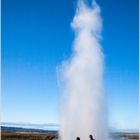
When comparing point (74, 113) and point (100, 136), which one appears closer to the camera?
point (100, 136)

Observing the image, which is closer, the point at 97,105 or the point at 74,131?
the point at 74,131

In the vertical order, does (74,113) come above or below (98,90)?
below

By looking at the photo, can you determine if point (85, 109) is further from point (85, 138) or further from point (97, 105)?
point (85, 138)

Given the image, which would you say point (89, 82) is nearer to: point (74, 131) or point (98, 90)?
point (98, 90)

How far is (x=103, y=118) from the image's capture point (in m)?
28.8

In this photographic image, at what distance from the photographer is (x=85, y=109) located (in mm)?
29078

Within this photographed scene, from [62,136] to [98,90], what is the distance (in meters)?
5.61

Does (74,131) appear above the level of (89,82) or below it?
below

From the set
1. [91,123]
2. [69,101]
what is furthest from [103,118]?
[69,101]

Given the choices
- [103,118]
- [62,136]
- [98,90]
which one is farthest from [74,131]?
[98,90]

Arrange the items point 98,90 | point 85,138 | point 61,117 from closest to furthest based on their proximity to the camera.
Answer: point 85,138 → point 61,117 → point 98,90

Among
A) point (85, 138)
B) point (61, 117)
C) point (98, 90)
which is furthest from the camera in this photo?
point (98, 90)

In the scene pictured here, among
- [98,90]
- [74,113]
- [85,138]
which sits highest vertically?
[98,90]

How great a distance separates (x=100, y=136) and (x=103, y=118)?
2.37 metres
